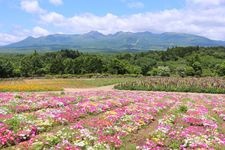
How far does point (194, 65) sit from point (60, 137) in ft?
340

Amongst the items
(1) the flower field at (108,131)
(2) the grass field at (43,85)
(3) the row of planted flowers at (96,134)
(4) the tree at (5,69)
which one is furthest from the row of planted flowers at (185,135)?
(4) the tree at (5,69)

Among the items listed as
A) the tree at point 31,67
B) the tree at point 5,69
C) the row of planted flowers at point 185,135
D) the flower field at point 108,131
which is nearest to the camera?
the flower field at point 108,131

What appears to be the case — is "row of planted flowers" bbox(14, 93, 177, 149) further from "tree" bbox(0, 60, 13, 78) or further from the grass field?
"tree" bbox(0, 60, 13, 78)

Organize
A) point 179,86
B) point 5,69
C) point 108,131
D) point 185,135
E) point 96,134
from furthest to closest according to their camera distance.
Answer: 1. point 5,69
2. point 179,86
3. point 108,131
4. point 185,135
5. point 96,134

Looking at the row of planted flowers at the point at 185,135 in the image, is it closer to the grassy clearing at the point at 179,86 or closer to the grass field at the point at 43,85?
the grass field at the point at 43,85

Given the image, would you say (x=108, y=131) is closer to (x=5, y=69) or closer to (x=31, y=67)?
(x=5, y=69)

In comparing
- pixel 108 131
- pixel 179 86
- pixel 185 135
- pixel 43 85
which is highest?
pixel 108 131

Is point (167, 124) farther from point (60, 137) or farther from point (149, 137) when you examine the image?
point (60, 137)

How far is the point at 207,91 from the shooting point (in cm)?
5516

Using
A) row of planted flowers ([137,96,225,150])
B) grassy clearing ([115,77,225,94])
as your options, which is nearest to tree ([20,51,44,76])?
grassy clearing ([115,77,225,94])

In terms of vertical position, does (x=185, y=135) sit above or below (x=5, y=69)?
above

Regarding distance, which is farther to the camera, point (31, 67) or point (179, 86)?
point (31, 67)

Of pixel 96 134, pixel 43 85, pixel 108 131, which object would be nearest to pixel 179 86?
pixel 43 85

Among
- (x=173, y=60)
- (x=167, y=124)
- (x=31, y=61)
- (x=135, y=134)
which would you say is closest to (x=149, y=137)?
(x=135, y=134)
